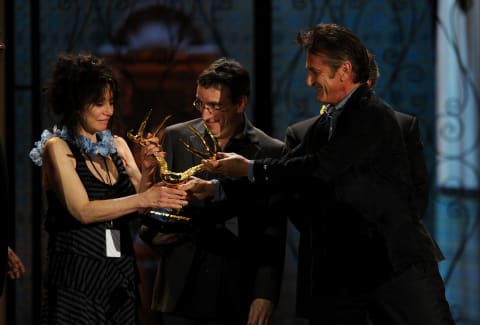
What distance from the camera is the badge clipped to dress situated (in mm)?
3238

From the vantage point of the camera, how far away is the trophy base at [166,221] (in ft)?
10.8

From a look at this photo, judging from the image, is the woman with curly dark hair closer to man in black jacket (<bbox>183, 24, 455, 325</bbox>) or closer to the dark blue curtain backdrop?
man in black jacket (<bbox>183, 24, 455, 325</bbox>)

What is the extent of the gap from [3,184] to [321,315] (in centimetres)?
118

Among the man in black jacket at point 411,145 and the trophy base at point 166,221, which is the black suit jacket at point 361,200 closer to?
the man in black jacket at point 411,145

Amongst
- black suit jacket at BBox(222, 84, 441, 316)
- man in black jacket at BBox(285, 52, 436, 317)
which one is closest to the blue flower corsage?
black suit jacket at BBox(222, 84, 441, 316)

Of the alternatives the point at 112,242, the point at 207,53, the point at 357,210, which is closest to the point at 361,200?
the point at 357,210

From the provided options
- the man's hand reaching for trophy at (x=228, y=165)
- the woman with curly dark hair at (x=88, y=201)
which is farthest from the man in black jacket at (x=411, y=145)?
the woman with curly dark hair at (x=88, y=201)

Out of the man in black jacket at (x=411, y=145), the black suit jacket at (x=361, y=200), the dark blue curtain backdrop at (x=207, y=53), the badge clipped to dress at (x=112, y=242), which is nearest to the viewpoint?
the black suit jacket at (x=361, y=200)

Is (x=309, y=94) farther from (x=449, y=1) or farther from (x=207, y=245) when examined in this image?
(x=207, y=245)

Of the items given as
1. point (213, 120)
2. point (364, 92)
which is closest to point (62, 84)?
point (213, 120)

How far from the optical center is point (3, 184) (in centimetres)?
285

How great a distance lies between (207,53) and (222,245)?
74.8 inches

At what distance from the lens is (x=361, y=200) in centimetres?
313

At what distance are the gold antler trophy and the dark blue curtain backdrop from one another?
1651 mm
